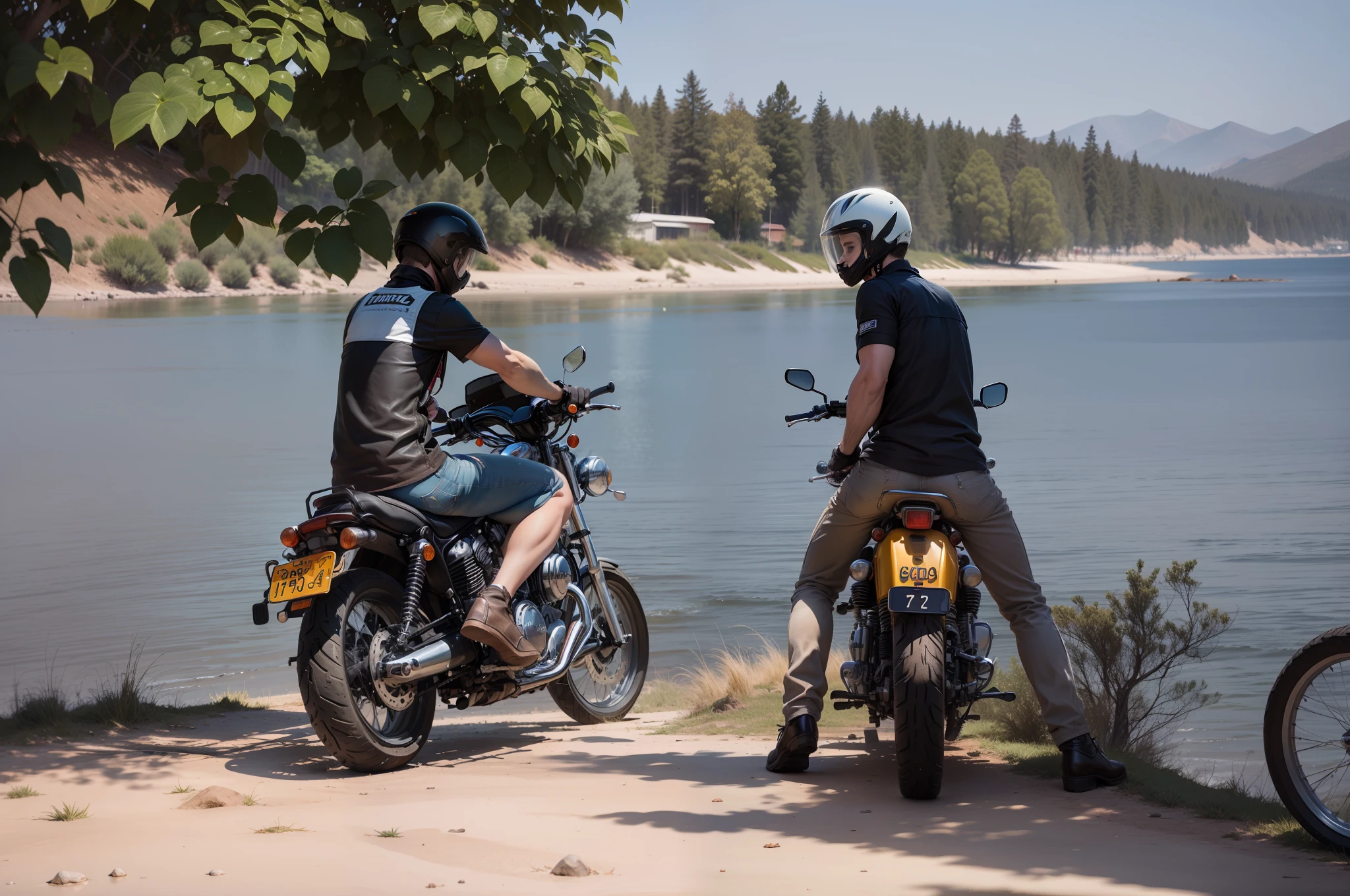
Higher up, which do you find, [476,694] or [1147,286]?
[1147,286]

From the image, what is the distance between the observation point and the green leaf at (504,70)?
4.79 m

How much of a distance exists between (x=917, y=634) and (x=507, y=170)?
2.38m

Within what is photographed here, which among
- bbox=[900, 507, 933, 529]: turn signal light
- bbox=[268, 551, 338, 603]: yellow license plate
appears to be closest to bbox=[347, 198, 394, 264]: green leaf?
bbox=[268, 551, 338, 603]: yellow license plate

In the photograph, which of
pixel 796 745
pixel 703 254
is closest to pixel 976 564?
pixel 796 745

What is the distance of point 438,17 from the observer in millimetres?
4895

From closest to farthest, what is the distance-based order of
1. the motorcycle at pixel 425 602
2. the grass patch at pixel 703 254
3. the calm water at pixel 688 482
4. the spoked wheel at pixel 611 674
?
the motorcycle at pixel 425 602
the spoked wheel at pixel 611 674
the calm water at pixel 688 482
the grass patch at pixel 703 254

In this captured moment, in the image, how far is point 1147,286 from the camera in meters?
111

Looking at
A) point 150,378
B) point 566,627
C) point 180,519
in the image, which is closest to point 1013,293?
point 150,378

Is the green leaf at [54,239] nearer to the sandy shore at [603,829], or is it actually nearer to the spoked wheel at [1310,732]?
the sandy shore at [603,829]

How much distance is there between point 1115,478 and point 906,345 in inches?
500

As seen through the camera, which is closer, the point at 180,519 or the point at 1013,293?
the point at 180,519

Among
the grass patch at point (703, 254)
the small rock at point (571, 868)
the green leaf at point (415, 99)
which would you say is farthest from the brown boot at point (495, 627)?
the grass patch at point (703, 254)

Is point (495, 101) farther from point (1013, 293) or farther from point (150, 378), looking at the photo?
point (1013, 293)

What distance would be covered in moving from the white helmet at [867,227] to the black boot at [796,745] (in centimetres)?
166
